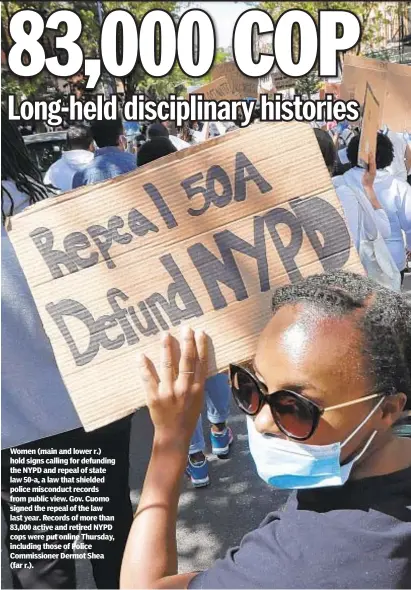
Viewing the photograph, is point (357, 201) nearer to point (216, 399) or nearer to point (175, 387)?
point (216, 399)

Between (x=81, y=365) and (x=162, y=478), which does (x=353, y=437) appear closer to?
(x=162, y=478)

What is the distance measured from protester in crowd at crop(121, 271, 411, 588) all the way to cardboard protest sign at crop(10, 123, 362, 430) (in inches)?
3.9

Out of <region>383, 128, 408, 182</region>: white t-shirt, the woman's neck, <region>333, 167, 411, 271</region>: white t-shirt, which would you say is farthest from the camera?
<region>383, 128, 408, 182</region>: white t-shirt

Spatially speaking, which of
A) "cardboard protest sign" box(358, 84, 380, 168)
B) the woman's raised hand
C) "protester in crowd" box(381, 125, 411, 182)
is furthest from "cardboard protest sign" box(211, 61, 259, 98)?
the woman's raised hand

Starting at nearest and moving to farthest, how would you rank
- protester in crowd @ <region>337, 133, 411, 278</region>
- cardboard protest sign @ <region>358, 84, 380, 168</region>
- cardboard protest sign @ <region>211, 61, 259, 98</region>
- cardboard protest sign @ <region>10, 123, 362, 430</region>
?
cardboard protest sign @ <region>10, 123, 362, 430</region>
cardboard protest sign @ <region>358, 84, 380, 168</region>
protester in crowd @ <region>337, 133, 411, 278</region>
cardboard protest sign @ <region>211, 61, 259, 98</region>

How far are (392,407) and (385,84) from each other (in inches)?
102

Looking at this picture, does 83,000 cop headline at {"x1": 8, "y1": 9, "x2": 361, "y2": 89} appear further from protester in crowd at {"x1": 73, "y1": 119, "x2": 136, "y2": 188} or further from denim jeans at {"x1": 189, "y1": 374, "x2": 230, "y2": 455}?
denim jeans at {"x1": 189, "y1": 374, "x2": 230, "y2": 455}

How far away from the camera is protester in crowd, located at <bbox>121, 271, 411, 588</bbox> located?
964mm

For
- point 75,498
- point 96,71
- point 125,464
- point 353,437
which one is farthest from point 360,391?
point 96,71

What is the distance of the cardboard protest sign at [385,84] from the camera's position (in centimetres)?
307

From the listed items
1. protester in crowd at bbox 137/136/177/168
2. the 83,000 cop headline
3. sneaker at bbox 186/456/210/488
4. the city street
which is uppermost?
the 83,000 cop headline

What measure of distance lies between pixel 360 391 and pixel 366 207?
2133mm

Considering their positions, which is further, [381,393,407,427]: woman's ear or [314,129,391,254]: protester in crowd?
[314,129,391,254]: protester in crowd

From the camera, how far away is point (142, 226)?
4.22ft
